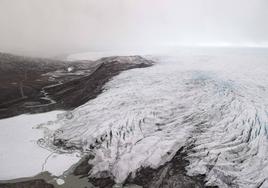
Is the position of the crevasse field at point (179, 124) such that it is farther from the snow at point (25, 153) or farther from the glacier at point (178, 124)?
the snow at point (25, 153)

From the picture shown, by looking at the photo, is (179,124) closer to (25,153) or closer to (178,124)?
(178,124)

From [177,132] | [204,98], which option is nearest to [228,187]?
[177,132]

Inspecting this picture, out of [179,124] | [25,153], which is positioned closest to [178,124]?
[179,124]

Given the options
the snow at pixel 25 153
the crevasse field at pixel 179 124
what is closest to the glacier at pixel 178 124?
the crevasse field at pixel 179 124

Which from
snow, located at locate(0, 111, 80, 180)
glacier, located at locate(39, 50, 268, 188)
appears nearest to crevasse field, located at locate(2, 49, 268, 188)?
glacier, located at locate(39, 50, 268, 188)

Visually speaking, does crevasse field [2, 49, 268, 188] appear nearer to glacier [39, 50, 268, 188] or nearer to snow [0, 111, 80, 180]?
glacier [39, 50, 268, 188]

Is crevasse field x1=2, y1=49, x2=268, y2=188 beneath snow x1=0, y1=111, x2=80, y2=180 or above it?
above
